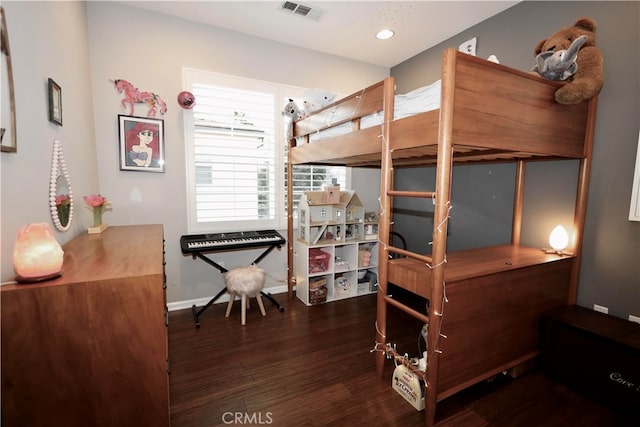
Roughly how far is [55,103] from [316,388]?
7.75ft

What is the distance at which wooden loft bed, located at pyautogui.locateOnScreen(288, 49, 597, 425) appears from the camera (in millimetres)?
1455

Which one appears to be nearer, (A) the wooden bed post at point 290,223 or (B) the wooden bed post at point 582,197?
(B) the wooden bed post at point 582,197

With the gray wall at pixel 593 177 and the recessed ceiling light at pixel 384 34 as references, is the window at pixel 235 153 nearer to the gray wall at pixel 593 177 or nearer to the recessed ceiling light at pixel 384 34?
the recessed ceiling light at pixel 384 34

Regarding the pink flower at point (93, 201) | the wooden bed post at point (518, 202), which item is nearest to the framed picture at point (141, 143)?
the pink flower at point (93, 201)

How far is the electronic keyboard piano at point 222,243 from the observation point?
8.67 ft

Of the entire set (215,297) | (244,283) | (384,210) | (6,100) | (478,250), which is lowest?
(215,297)

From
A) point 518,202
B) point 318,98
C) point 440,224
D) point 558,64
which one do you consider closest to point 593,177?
point 518,202

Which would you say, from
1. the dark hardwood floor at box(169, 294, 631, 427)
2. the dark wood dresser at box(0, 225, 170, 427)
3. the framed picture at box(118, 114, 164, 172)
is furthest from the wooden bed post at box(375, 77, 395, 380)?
the framed picture at box(118, 114, 164, 172)

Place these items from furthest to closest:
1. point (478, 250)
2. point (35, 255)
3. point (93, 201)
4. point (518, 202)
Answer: point (518, 202)
point (478, 250)
point (93, 201)
point (35, 255)

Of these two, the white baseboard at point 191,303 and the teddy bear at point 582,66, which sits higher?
the teddy bear at point 582,66

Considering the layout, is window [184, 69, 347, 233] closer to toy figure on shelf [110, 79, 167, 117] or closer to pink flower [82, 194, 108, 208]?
toy figure on shelf [110, 79, 167, 117]

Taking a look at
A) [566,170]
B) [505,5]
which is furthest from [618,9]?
[566,170]

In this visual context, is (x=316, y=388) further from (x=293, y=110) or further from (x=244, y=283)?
(x=293, y=110)

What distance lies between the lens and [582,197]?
2.15 m
